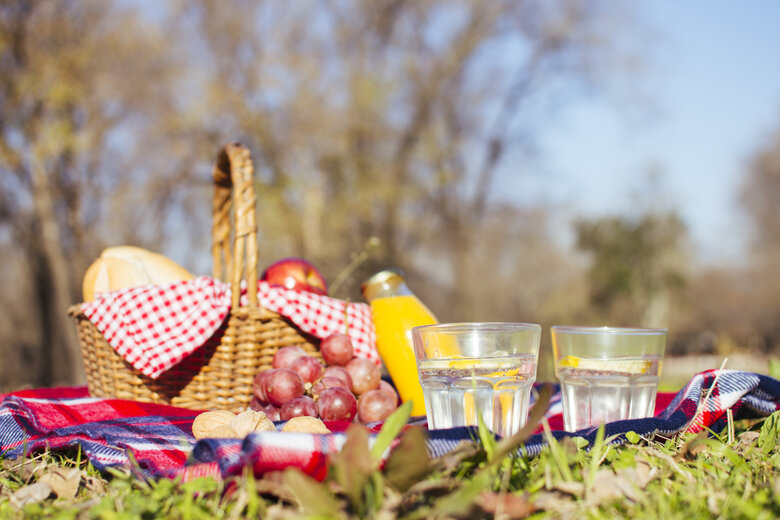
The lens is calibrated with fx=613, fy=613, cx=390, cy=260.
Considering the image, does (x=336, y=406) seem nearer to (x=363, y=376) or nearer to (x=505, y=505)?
(x=363, y=376)

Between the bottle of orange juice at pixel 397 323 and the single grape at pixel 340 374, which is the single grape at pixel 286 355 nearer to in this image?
the single grape at pixel 340 374

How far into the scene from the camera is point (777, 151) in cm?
2512

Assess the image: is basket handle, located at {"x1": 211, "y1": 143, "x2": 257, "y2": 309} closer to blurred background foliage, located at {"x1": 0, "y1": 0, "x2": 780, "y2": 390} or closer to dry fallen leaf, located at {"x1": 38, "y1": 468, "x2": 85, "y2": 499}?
dry fallen leaf, located at {"x1": 38, "y1": 468, "x2": 85, "y2": 499}

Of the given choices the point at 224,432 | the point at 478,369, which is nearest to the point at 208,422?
the point at 224,432

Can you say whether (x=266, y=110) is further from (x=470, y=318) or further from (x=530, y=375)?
(x=530, y=375)

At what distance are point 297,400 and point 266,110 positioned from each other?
35.6ft

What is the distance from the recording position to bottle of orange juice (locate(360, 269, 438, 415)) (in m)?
1.84

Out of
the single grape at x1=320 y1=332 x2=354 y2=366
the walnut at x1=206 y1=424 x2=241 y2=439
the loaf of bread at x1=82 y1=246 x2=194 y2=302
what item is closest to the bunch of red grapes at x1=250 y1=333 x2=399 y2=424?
the single grape at x1=320 y1=332 x2=354 y2=366

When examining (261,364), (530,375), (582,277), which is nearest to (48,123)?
(261,364)

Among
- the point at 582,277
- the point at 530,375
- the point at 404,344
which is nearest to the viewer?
the point at 530,375

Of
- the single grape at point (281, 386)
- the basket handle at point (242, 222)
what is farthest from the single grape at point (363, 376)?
the basket handle at point (242, 222)

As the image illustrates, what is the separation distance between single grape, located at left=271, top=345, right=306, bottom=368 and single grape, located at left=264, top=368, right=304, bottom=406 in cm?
22

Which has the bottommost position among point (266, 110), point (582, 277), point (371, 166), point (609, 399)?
point (582, 277)

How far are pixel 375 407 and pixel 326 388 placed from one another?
140 mm
